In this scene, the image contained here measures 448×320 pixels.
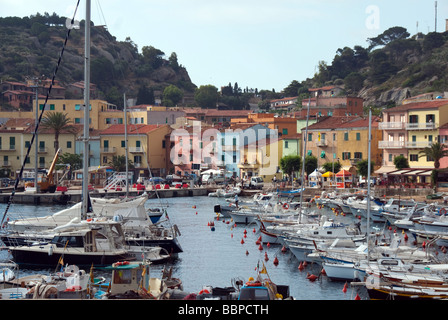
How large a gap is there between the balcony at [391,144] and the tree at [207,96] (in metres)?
99.1

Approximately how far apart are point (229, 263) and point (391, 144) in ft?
158

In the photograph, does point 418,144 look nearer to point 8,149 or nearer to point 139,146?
point 139,146

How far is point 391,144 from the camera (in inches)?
3265

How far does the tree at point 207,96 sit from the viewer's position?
181m

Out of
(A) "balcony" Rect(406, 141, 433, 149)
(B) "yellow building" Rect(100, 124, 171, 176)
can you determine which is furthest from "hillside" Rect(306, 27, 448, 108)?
(A) "balcony" Rect(406, 141, 433, 149)

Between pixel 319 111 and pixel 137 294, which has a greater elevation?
pixel 319 111

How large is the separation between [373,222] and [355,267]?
28.2 m

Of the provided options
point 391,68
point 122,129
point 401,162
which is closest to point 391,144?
point 401,162

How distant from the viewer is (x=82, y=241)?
3506 cm

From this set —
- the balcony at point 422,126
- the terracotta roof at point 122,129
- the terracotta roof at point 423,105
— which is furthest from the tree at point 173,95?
the balcony at point 422,126

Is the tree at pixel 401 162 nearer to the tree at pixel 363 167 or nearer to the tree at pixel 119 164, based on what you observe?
the tree at pixel 363 167

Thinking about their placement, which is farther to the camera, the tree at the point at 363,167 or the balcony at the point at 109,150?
the balcony at the point at 109,150
